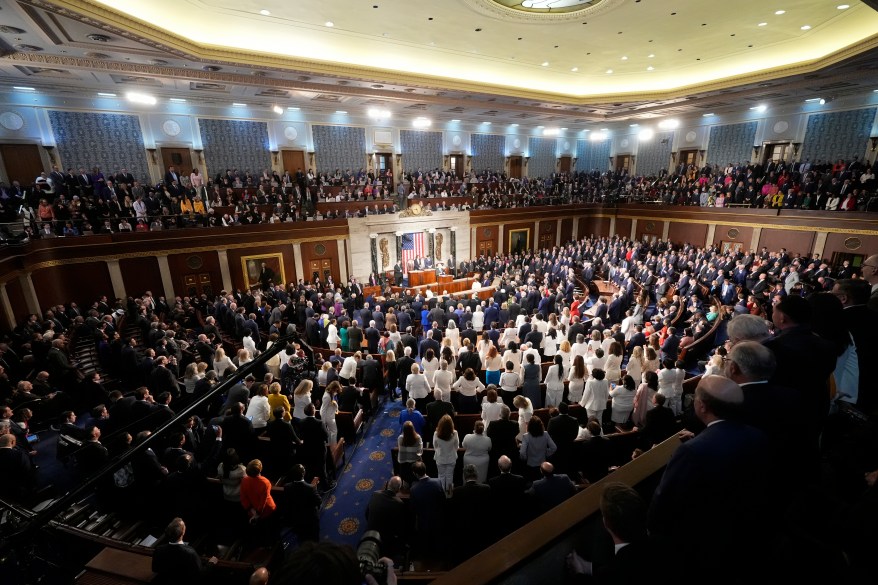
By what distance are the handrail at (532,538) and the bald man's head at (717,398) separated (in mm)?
548

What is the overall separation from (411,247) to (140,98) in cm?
1281

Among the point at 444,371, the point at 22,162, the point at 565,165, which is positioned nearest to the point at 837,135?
the point at 565,165

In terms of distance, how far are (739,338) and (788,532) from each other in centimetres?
120

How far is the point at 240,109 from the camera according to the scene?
18.5 meters

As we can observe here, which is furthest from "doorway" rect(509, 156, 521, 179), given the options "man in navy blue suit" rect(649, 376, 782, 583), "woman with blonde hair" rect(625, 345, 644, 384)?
"man in navy blue suit" rect(649, 376, 782, 583)

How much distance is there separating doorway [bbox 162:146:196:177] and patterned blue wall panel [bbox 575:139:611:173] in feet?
83.8

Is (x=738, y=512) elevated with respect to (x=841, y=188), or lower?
lower

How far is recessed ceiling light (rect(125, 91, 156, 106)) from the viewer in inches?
616

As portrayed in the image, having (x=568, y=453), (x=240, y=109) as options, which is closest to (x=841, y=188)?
(x=568, y=453)

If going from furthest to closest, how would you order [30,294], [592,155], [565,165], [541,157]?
[565,165] → [592,155] → [541,157] → [30,294]

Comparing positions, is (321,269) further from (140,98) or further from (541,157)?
(541,157)

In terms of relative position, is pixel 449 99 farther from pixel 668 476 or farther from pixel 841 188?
pixel 668 476

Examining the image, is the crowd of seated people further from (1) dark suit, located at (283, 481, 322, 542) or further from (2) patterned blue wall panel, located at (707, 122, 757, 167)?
(2) patterned blue wall panel, located at (707, 122, 757, 167)

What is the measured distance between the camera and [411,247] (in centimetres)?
2042
